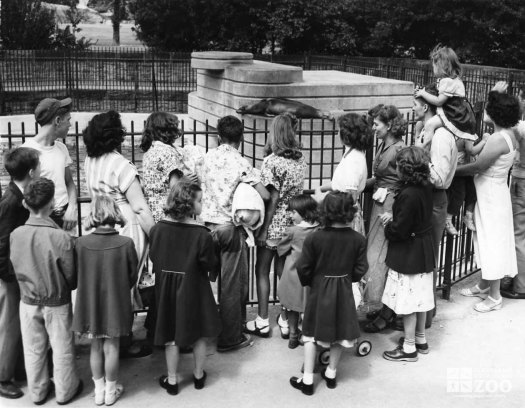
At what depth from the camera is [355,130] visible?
5387 millimetres

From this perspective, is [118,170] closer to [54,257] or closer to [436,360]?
[54,257]

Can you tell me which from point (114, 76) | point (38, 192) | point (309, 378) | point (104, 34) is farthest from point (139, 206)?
point (104, 34)

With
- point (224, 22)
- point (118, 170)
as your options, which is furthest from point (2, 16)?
point (118, 170)

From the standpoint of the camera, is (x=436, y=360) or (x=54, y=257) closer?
(x=54, y=257)

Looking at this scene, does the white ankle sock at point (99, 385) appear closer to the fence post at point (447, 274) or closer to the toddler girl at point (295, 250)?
the toddler girl at point (295, 250)

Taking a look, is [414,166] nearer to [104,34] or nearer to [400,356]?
[400,356]

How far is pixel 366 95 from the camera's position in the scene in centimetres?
1412

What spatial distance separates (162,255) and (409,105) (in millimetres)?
11215

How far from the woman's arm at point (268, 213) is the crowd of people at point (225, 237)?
0.01 m

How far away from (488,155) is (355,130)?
53.8 inches

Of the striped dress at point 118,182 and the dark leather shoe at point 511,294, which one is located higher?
the striped dress at point 118,182

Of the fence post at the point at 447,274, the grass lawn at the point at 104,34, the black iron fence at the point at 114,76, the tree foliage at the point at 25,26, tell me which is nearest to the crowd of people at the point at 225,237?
the fence post at the point at 447,274

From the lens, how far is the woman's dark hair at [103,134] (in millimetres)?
4910

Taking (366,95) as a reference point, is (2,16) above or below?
above
